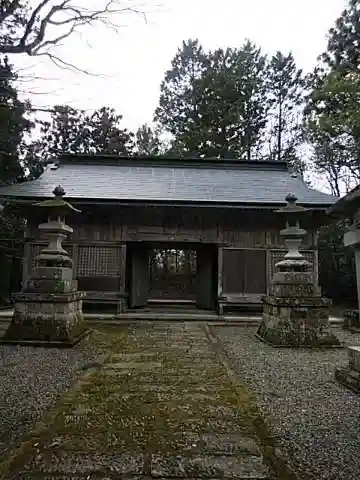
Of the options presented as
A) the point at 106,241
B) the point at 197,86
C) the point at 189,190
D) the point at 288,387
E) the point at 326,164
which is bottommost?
the point at 288,387

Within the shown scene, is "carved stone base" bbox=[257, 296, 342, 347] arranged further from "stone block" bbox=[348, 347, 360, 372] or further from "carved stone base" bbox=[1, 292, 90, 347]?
"carved stone base" bbox=[1, 292, 90, 347]

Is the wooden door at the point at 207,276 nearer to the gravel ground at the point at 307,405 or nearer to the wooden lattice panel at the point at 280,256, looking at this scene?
the wooden lattice panel at the point at 280,256

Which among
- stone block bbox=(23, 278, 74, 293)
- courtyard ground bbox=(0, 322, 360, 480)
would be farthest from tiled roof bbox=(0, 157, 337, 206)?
courtyard ground bbox=(0, 322, 360, 480)

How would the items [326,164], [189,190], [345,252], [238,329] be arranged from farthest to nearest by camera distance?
[326,164] < [345,252] < [189,190] < [238,329]

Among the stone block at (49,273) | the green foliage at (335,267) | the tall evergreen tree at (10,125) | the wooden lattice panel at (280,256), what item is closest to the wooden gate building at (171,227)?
the wooden lattice panel at (280,256)

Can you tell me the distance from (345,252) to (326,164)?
172 inches

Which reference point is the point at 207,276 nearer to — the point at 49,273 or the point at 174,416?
the point at 49,273

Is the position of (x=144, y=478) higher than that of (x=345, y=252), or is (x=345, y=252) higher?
(x=345, y=252)

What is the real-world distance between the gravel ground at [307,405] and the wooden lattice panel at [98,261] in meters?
4.96

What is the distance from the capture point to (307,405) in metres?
3.51

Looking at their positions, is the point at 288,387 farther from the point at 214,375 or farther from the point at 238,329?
the point at 238,329

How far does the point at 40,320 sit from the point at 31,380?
2339mm

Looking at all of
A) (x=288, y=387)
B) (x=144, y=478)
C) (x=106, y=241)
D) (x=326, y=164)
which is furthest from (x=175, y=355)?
(x=326, y=164)

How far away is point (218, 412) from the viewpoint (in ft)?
10.5
